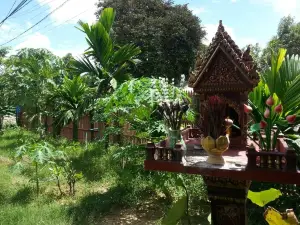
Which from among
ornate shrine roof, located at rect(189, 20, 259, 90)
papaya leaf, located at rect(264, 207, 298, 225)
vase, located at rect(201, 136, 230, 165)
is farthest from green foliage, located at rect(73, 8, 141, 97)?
papaya leaf, located at rect(264, 207, 298, 225)

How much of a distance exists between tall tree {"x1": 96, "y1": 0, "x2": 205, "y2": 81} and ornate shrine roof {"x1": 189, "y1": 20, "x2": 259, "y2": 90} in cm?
972

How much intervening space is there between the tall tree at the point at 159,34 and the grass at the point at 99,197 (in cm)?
700

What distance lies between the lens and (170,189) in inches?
218

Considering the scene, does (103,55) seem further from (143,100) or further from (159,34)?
(159,34)

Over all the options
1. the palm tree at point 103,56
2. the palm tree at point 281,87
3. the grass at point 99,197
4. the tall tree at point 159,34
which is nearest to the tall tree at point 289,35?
the tall tree at point 159,34

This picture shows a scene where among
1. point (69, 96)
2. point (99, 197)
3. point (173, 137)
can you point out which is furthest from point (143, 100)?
point (69, 96)

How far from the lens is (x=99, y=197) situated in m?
5.44

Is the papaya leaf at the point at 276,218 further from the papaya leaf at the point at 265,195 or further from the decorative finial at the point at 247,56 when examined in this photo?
the decorative finial at the point at 247,56

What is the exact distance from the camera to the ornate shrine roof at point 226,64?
2.77m

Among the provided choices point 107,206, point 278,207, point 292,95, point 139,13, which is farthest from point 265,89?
point 139,13

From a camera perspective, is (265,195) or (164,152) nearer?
(265,195)

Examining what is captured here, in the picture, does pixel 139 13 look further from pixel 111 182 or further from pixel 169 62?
pixel 111 182

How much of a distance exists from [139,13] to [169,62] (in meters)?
3.07

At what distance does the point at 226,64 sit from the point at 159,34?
1022 centimetres
